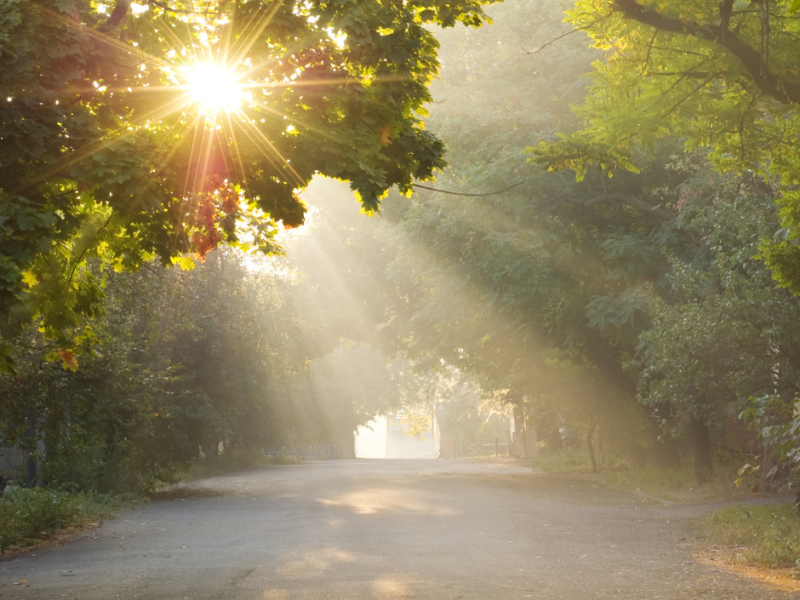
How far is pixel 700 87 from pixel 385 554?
670cm

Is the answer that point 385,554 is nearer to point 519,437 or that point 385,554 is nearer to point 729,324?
point 729,324

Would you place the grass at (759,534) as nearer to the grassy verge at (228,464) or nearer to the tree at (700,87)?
the tree at (700,87)

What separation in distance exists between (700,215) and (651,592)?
421 inches

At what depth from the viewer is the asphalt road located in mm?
8406

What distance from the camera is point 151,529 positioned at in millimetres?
14727

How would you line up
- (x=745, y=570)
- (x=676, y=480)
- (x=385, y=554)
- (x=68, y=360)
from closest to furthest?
(x=68, y=360), (x=745, y=570), (x=385, y=554), (x=676, y=480)

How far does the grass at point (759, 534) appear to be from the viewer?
33.1ft

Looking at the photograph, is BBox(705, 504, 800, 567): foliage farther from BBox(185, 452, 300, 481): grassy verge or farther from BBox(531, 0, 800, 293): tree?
BBox(185, 452, 300, 481): grassy verge

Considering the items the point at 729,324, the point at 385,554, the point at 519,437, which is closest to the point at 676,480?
the point at 729,324

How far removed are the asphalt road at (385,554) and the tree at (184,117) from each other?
334 centimetres

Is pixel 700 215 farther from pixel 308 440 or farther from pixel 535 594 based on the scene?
pixel 308 440

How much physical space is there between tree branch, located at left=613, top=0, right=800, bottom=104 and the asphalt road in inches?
209

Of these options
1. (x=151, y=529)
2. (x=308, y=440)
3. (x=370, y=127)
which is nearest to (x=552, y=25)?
(x=151, y=529)

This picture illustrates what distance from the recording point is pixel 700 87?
10172 millimetres
